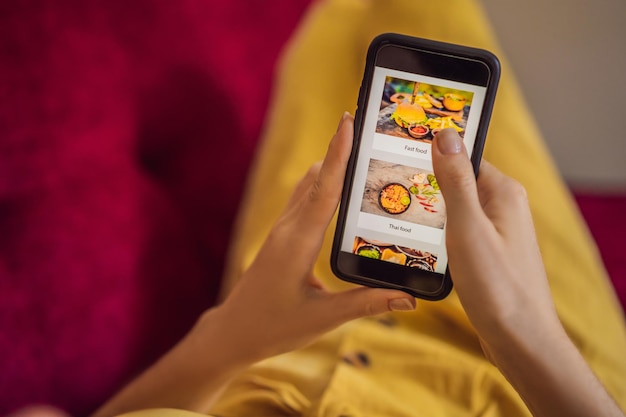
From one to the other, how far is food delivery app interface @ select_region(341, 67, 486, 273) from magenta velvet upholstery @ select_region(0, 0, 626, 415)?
11.2 inches

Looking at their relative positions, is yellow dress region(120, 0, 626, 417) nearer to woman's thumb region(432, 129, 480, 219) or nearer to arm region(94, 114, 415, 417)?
arm region(94, 114, 415, 417)

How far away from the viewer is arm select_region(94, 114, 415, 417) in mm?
481

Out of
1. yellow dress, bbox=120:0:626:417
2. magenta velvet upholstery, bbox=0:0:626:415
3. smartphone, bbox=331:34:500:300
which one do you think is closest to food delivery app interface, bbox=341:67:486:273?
smartphone, bbox=331:34:500:300

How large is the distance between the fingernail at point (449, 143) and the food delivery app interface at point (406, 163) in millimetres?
46

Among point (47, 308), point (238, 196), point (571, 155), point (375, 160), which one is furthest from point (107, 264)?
point (571, 155)

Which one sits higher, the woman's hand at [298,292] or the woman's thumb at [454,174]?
the woman's thumb at [454,174]

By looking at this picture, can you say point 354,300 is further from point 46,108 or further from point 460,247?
point 46,108

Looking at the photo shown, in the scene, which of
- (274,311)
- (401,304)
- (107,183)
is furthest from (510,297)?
(107,183)

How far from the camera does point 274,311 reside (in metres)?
0.52

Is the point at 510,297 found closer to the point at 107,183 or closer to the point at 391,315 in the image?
the point at 391,315

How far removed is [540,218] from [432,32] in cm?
25

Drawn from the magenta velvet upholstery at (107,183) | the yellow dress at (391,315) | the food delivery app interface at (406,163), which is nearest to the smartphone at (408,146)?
the food delivery app interface at (406,163)

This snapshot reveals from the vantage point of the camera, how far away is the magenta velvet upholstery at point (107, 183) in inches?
22.7

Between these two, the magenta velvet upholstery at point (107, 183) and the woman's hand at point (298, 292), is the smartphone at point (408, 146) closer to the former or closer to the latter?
the woman's hand at point (298, 292)
